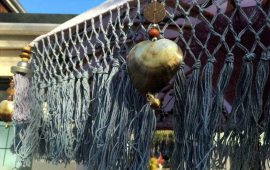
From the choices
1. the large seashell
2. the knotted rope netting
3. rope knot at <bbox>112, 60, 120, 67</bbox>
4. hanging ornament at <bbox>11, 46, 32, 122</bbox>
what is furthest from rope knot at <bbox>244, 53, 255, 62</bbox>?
hanging ornament at <bbox>11, 46, 32, 122</bbox>

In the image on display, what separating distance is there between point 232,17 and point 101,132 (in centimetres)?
39

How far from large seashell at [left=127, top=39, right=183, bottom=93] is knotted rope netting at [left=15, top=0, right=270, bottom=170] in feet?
0.20

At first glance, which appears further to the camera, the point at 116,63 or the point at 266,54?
the point at 116,63

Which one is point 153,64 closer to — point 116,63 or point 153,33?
point 153,33

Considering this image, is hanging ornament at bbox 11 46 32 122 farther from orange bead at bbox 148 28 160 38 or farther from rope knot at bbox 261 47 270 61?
rope knot at bbox 261 47 270 61

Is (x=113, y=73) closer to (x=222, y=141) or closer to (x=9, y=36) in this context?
(x=222, y=141)

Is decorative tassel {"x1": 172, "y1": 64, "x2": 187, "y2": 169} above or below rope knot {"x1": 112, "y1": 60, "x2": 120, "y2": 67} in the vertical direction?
below

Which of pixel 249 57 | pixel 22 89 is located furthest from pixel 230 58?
pixel 22 89

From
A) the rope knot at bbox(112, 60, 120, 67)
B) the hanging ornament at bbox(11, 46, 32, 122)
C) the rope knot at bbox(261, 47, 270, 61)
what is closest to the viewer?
the rope knot at bbox(261, 47, 270, 61)

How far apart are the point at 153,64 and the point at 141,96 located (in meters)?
0.12

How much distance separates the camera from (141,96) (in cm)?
97

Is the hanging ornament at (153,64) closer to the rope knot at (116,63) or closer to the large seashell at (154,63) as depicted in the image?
the large seashell at (154,63)

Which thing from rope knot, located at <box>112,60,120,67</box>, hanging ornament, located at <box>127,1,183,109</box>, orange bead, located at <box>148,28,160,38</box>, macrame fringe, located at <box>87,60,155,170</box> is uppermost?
orange bead, located at <box>148,28,160,38</box>

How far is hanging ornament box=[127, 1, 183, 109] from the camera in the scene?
867 millimetres
